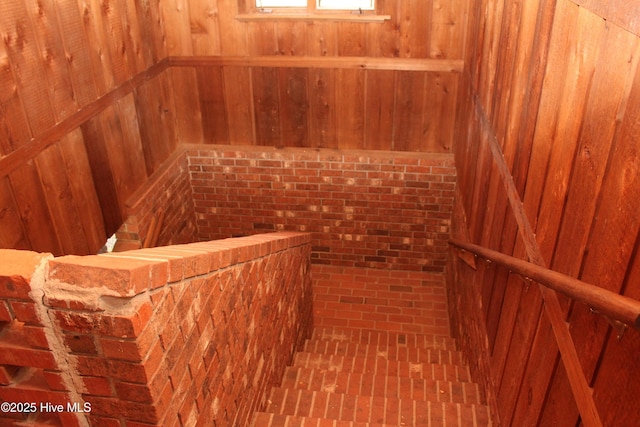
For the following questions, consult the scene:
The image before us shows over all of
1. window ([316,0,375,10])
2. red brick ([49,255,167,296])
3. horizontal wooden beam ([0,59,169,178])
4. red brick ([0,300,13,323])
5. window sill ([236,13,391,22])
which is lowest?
horizontal wooden beam ([0,59,169,178])

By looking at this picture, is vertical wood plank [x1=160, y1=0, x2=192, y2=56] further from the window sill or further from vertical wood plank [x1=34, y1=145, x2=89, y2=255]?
vertical wood plank [x1=34, y1=145, x2=89, y2=255]

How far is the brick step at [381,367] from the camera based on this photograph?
146 inches

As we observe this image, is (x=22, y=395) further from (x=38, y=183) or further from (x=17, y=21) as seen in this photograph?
(x=17, y=21)

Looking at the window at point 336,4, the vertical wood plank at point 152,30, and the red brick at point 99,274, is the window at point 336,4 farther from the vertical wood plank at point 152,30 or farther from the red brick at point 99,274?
the red brick at point 99,274

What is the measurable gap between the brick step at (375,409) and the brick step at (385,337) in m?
1.55

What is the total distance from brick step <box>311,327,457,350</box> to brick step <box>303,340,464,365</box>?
140mm

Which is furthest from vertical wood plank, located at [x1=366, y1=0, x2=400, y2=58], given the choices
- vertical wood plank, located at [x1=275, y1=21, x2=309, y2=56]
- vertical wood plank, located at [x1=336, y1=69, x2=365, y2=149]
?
vertical wood plank, located at [x1=275, y1=21, x2=309, y2=56]

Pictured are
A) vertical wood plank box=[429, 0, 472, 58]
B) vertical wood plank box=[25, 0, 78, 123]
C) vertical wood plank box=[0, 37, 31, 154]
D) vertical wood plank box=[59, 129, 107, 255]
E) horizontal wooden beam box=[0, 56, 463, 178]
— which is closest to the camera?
vertical wood plank box=[0, 37, 31, 154]

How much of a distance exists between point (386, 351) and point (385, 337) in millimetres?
367

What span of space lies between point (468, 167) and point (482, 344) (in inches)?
58.7

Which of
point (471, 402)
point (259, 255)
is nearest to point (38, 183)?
point (259, 255)

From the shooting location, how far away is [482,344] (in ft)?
10.2

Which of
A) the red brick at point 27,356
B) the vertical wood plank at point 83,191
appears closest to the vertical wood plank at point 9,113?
the vertical wood plank at point 83,191

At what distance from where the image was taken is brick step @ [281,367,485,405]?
3234 millimetres
